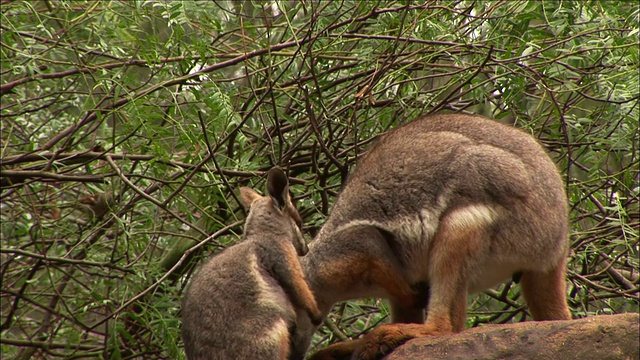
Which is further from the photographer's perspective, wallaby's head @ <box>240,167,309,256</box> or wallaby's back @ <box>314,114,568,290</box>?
wallaby's head @ <box>240,167,309,256</box>

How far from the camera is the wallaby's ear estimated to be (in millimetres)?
5941

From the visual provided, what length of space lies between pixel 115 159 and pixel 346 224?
2585mm

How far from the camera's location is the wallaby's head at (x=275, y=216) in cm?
575

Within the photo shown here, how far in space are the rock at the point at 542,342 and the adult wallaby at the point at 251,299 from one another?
750mm

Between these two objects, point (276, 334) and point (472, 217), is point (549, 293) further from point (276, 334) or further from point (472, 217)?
point (276, 334)

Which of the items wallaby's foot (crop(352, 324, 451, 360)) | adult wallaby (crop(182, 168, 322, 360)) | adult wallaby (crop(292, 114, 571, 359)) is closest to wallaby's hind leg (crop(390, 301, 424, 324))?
adult wallaby (crop(292, 114, 571, 359))

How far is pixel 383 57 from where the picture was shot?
717 cm

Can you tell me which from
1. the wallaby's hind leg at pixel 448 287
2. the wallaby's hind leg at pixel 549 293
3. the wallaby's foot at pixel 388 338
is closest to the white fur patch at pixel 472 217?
the wallaby's hind leg at pixel 448 287

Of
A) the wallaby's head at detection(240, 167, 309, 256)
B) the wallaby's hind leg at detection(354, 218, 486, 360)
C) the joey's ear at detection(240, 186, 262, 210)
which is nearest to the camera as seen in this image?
the wallaby's hind leg at detection(354, 218, 486, 360)

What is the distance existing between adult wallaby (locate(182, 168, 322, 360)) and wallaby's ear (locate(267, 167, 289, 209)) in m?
0.15

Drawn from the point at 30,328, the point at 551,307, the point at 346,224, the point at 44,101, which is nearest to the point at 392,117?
the point at 346,224

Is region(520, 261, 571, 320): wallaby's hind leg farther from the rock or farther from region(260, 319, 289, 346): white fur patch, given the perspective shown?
region(260, 319, 289, 346): white fur patch

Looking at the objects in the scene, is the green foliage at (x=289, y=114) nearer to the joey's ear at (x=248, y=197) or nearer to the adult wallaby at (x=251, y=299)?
the joey's ear at (x=248, y=197)

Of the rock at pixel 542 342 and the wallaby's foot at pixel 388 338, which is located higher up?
the rock at pixel 542 342
